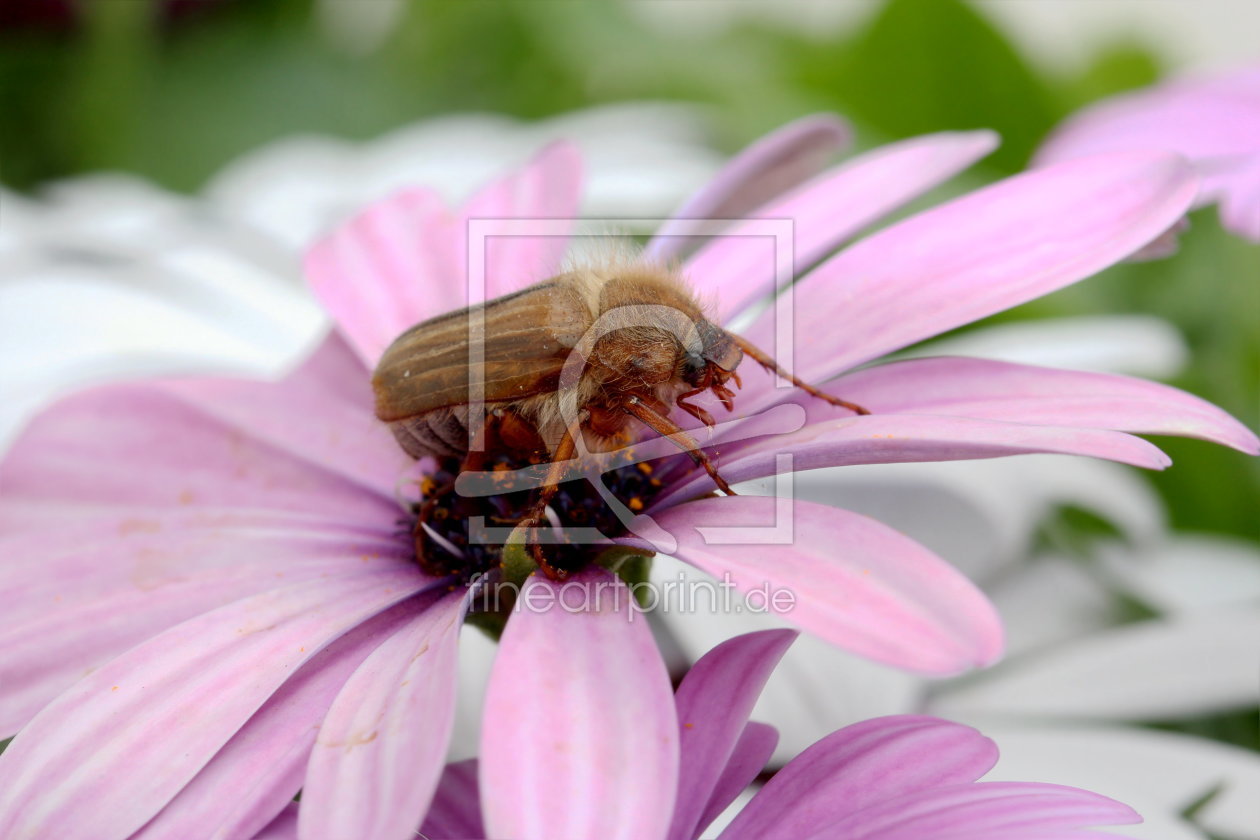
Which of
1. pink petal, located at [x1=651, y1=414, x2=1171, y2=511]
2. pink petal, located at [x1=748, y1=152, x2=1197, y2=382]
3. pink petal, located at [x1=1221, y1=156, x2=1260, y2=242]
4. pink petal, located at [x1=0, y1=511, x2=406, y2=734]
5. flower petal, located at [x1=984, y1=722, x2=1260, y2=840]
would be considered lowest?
flower petal, located at [x1=984, y1=722, x2=1260, y2=840]

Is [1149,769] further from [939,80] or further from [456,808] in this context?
[939,80]

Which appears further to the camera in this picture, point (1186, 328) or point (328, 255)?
point (1186, 328)

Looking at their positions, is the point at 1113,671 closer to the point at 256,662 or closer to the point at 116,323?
the point at 256,662

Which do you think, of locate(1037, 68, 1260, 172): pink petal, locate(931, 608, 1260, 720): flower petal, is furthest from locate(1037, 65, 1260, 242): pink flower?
locate(931, 608, 1260, 720): flower petal

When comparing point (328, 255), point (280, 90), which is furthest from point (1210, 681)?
point (280, 90)

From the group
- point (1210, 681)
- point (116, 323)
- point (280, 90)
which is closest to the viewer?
point (1210, 681)

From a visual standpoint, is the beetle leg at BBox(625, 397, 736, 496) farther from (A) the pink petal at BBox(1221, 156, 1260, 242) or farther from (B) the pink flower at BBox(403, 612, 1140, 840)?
(A) the pink petal at BBox(1221, 156, 1260, 242)

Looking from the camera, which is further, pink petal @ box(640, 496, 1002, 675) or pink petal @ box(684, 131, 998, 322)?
pink petal @ box(684, 131, 998, 322)
